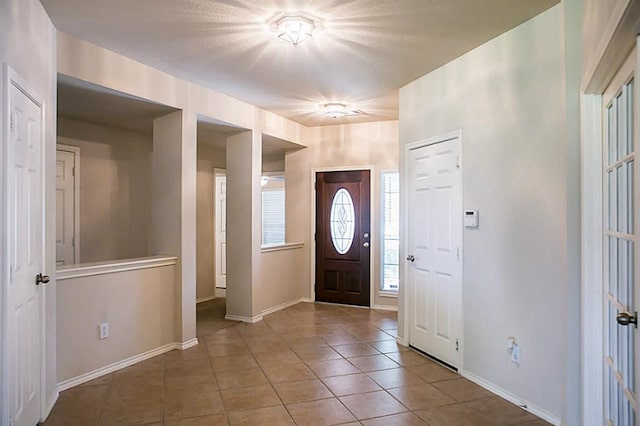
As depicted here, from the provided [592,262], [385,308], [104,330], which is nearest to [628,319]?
[592,262]

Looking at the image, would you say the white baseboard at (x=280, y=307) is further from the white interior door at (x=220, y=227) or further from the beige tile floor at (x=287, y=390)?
the white interior door at (x=220, y=227)

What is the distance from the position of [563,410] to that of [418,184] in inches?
87.8

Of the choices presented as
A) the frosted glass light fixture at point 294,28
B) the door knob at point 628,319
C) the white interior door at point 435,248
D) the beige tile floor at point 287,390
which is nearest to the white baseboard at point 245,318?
the beige tile floor at point 287,390

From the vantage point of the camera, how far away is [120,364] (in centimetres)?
361

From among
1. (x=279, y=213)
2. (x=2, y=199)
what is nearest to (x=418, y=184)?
(x=2, y=199)

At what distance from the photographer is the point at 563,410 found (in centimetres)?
237

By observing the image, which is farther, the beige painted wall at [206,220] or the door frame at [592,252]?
the beige painted wall at [206,220]

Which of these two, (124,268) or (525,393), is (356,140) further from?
(525,393)

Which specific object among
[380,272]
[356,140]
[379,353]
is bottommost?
[379,353]

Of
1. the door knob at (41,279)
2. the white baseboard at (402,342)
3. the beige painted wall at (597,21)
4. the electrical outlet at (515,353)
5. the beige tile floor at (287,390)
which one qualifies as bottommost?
the beige tile floor at (287,390)

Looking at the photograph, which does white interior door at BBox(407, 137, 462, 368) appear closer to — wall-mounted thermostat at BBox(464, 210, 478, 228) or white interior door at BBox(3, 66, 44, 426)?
wall-mounted thermostat at BBox(464, 210, 478, 228)

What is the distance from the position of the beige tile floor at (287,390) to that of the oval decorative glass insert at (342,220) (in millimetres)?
1808

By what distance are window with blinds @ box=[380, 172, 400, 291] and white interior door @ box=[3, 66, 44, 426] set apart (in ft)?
14.0

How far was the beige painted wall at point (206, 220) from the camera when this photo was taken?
21.2 ft
